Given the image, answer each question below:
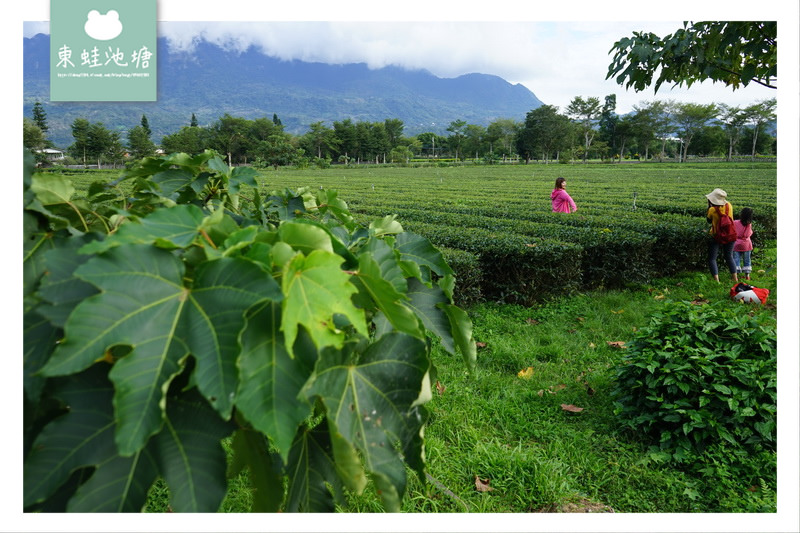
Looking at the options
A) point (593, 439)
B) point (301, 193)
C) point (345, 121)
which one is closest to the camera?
point (301, 193)

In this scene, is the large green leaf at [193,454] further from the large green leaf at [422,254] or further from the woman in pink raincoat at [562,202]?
the woman in pink raincoat at [562,202]

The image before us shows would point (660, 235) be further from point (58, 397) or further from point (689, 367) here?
point (58, 397)

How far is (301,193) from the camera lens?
1431 millimetres

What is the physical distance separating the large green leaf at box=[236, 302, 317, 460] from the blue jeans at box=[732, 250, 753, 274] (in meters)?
7.36

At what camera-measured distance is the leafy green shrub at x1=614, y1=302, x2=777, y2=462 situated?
245 centimetres

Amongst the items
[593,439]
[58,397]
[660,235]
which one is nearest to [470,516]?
[58,397]

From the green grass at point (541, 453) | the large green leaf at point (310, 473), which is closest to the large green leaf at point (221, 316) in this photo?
the large green leaf at point (310, 473)

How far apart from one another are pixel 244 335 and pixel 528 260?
502cm

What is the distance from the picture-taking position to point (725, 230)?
20.7 ft

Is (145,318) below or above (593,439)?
above

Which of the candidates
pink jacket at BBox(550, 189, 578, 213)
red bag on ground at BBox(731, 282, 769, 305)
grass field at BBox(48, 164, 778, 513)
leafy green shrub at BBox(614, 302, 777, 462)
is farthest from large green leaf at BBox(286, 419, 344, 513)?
pink jacket at BBox(550, 189, 578, 213)

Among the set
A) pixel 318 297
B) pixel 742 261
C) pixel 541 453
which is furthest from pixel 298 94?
pixel 318 297

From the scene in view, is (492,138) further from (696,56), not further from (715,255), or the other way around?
(696,56)

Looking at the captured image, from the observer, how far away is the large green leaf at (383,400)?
0.67 metres
